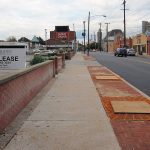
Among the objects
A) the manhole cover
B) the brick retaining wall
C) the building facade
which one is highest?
the building facade

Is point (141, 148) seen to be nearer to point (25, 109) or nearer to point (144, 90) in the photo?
point (25, 109)

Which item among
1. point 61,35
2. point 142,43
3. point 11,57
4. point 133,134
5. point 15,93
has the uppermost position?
point 61,35

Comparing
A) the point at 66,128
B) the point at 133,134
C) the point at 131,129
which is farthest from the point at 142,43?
the point at 133,134

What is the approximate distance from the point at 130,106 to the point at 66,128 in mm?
3703

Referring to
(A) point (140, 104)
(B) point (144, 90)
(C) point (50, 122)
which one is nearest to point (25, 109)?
(C) point (50, 122)

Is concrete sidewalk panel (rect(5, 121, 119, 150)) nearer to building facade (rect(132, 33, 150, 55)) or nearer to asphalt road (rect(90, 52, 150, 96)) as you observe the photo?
asphalt road (rect(90, 52, 150, 96))

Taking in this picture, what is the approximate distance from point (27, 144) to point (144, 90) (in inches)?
421

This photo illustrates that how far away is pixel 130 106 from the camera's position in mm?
12570

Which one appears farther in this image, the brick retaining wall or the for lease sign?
the for lease sign

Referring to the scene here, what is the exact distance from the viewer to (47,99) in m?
14.1

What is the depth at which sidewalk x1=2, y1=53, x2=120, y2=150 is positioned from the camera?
7.86 m

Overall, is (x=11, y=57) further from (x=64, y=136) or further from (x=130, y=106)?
(x=64, y=136)

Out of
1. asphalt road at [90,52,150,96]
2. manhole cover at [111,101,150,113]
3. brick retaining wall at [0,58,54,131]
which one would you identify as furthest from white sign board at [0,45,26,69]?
manhole cover at [111,101,150,113]

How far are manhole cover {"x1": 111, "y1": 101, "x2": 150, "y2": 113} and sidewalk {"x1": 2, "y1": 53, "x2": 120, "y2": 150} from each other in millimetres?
463
